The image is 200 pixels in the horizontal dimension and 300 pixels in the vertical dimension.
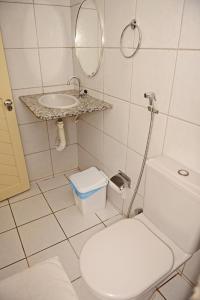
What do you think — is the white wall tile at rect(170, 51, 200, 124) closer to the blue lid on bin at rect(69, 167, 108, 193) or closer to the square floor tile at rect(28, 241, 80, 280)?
the blue lid on bin at rect(69, 167, 108, 193)

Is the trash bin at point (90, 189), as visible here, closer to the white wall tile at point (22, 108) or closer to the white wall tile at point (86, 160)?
the white wall tile at point (86, 160)

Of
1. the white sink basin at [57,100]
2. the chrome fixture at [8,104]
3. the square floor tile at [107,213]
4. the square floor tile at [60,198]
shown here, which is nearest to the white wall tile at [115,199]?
the square floor tile at [107,213]

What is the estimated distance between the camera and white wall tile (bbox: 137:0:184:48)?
3.23 feet

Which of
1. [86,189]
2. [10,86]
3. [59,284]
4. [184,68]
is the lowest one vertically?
[59,284]

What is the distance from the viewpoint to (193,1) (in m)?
0.90

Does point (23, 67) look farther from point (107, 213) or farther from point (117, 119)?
point (107, 213)

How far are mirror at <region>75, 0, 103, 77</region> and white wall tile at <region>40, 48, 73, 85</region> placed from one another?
0.14 m

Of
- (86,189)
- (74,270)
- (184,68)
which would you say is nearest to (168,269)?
(74,270)

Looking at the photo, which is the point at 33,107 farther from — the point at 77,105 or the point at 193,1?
the point at 193,1

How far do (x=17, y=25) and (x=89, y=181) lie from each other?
1.34 m

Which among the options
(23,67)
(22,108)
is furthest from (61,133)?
(23,67)

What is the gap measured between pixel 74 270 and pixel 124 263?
55 cm

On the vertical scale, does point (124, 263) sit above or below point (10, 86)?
below

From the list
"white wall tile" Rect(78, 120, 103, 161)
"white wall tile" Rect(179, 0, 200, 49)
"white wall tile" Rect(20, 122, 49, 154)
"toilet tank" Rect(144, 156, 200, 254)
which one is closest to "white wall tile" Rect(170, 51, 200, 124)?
"white wall tile" Rect(179, 0, 200, 49)
